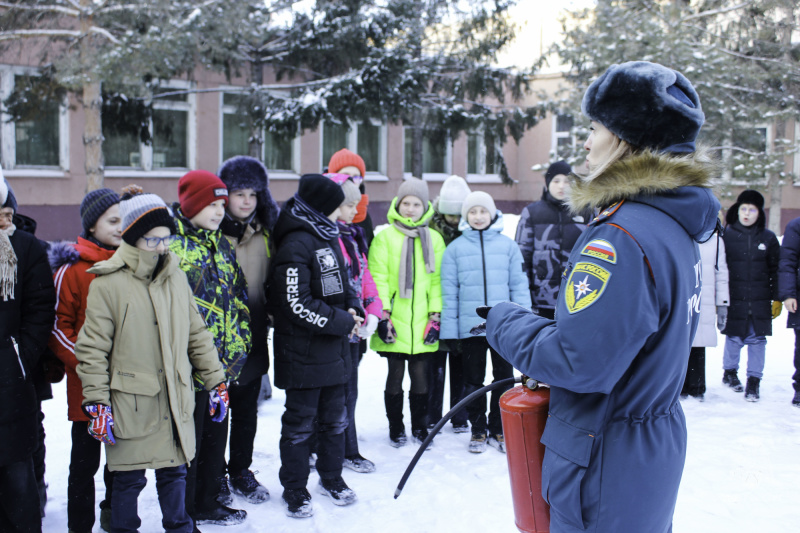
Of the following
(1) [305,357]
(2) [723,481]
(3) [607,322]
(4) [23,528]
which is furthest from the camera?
(2) [723,481]

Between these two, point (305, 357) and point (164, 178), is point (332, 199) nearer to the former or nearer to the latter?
point (305, 357)

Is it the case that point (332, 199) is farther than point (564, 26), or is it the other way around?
point (564, 26)

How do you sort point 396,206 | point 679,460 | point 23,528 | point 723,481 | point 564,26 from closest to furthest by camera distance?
1. point 679,460
2. point 23,528
3. point 723,481
4. point 396,206
5. point 564,26

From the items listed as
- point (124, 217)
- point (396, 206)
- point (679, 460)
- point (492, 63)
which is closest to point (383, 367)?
point (396, 206)

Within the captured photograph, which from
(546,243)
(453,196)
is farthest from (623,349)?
(546,243)

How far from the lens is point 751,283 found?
6477 millimetres

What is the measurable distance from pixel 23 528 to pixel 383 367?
181 inches

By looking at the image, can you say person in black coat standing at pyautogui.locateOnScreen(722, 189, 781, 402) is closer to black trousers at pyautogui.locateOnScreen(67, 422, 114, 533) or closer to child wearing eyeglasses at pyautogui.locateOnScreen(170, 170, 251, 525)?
child wearing eyeglasses at pyautogui.locateOnScreen(170, 170, 251, 525)

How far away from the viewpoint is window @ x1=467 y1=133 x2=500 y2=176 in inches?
655

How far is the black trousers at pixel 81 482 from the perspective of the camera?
3.32 meters

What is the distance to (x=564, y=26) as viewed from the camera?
14828 mm

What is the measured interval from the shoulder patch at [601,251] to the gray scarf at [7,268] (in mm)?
2472

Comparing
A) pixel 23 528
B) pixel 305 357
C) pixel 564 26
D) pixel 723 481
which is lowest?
pixel 723 481

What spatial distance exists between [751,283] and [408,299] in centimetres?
360
